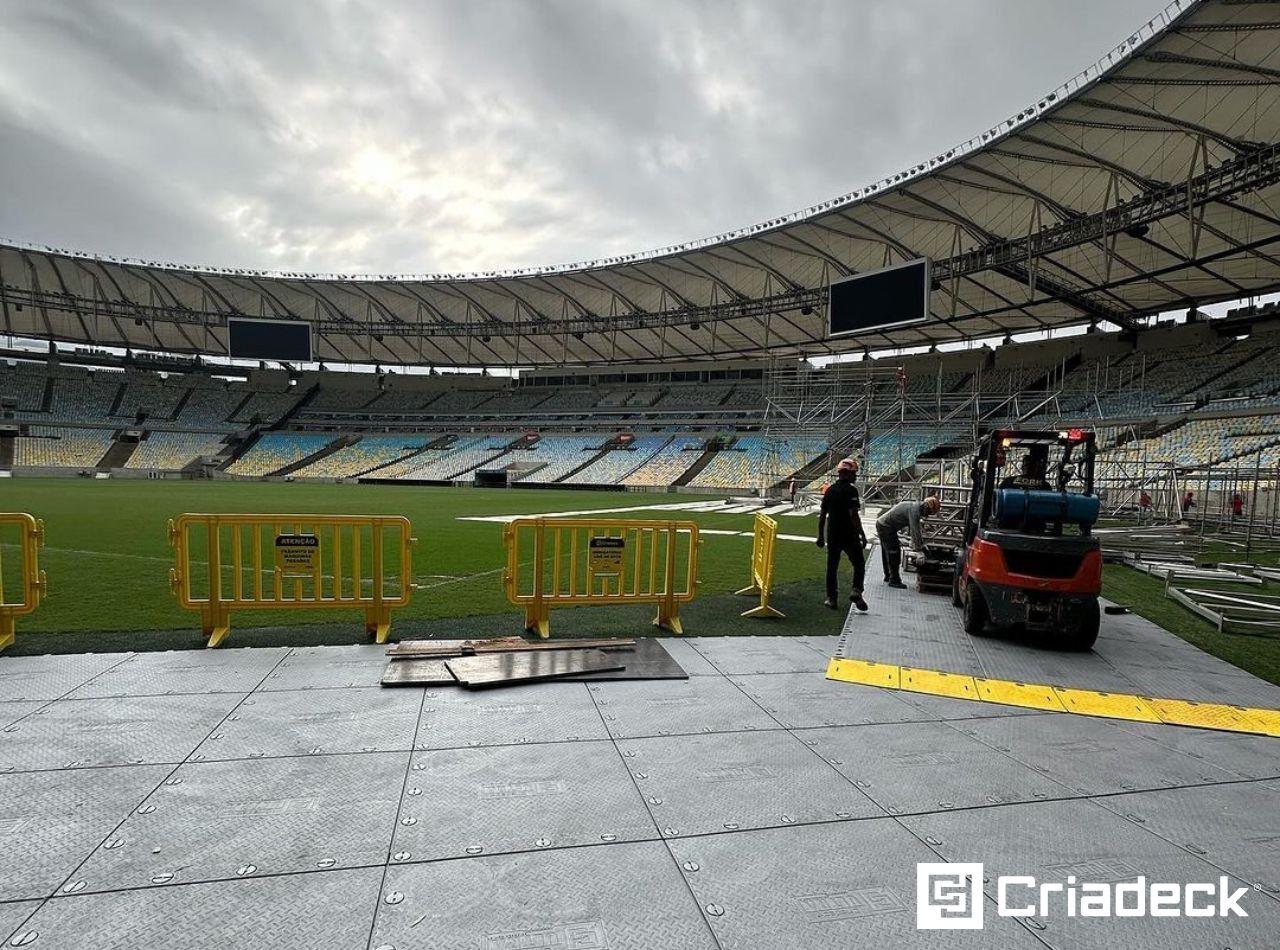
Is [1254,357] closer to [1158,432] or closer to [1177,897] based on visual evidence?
[1158,432]

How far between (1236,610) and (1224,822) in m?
5.64

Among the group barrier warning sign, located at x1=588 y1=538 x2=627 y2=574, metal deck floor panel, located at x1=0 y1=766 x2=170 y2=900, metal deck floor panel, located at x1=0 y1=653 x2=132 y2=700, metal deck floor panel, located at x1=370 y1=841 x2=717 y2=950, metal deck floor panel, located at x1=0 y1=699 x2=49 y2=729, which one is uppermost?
barrier warning sign, located at x1=588 y1=538 x2=627 y2=574

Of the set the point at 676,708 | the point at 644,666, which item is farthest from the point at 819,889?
the point at 644,666

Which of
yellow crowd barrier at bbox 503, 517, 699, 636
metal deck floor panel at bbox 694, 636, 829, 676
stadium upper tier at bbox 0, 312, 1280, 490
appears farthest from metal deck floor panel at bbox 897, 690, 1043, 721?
stadium upper tier at bbox 0, 312, 1280, 490

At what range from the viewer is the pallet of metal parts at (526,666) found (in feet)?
15.0

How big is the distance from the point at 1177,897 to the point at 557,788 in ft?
8.56

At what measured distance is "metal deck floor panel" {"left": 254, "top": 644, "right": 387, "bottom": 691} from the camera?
4504 millimetres

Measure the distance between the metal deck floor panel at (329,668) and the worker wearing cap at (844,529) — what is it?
4.98 m

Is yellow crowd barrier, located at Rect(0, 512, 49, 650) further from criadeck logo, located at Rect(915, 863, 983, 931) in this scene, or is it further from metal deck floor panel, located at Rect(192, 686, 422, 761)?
criadeck logo, located at Rect(915, 863, 983, 931)

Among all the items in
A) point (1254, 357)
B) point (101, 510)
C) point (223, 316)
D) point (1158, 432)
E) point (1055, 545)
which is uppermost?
point (223, 316)

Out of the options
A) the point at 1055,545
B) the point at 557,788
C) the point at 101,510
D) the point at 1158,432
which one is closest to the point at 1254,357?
the point at 1158,432

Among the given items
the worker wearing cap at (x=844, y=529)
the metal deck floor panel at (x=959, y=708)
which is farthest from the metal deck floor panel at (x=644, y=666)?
the worker wearing cap at (x=844, y=529)

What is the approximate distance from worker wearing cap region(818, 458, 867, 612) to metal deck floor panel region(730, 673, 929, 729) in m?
2.62

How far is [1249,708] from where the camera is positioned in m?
4.49
